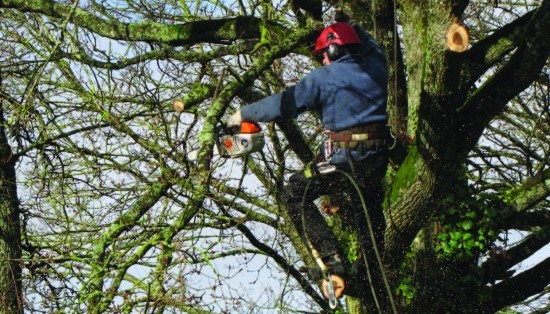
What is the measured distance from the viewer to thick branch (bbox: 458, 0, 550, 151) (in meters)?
5.09

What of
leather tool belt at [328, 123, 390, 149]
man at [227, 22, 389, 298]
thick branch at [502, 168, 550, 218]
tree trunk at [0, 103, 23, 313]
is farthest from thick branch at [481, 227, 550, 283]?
tree trunk at [0, 103, 23, 313]

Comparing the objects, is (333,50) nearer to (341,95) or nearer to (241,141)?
(341,95)

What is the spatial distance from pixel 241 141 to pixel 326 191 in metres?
0.74

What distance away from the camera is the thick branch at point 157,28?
6.79 meters

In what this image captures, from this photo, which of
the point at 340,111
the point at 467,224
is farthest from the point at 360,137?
the point at 467,224

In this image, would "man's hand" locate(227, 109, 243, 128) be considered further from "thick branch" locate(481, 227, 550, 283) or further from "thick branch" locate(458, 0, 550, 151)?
"thick branch" locate(481, 227, 550, 283)

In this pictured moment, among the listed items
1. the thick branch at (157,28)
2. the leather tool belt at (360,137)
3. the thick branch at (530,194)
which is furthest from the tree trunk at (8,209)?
the thick branch at (530,194)

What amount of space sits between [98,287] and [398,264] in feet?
8.53

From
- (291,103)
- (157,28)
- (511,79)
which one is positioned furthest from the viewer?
(157,28)

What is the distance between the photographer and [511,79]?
17.4 ft

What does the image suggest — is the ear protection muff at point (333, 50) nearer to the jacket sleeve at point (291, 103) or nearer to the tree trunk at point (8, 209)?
the jacket sleeve at point (291, 103)

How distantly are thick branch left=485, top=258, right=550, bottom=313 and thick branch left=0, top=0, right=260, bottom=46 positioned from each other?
11.3ft

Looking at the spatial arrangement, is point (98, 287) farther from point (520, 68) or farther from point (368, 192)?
point (520, 68)

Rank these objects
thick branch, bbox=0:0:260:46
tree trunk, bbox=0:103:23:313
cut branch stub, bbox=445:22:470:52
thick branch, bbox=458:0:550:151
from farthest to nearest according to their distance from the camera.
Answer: tree trunk, bbox=0:103:23:313
thick branch, bbox=0:0:260:46
thick branch, bbox=458:0:550:151
cut branch stub, bbox=445:22:470:52
